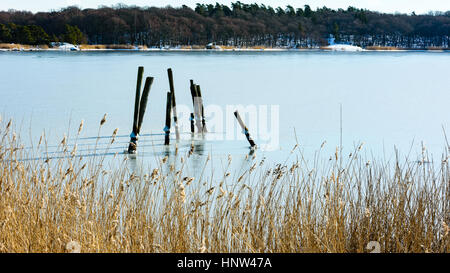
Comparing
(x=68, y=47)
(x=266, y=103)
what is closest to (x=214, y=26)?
(x=68, y=47)

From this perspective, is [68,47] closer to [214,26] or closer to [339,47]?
[214,26]

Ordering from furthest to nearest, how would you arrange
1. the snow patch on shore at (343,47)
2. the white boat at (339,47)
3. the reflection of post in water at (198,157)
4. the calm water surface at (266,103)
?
the snow patch on shore at (343,47), the white boat at (339,47), the calm water surface at (266,103), the reflection of post in water at (198,157)

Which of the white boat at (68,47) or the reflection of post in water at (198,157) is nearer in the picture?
the reflection of post in water at (198,157)

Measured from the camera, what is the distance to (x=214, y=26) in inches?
4240

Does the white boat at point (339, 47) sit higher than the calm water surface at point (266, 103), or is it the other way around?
the white boat at point (339, 47)

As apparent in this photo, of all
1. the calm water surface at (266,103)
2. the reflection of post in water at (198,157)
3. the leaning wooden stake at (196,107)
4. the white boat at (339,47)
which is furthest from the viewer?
the white boat at (339,47)

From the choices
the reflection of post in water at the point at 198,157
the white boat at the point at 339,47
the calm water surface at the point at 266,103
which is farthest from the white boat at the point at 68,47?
the reflection of post in water at the point at 198,157

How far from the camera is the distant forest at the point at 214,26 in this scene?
3898 inches

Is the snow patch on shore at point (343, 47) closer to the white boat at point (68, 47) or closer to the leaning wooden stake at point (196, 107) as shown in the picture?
the white boat at point (68, 47)

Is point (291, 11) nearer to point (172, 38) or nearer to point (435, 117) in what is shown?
point (172, 38)

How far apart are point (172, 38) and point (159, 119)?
95502 mm

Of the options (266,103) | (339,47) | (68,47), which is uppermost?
(68,47)

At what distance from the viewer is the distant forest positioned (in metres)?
99.0
